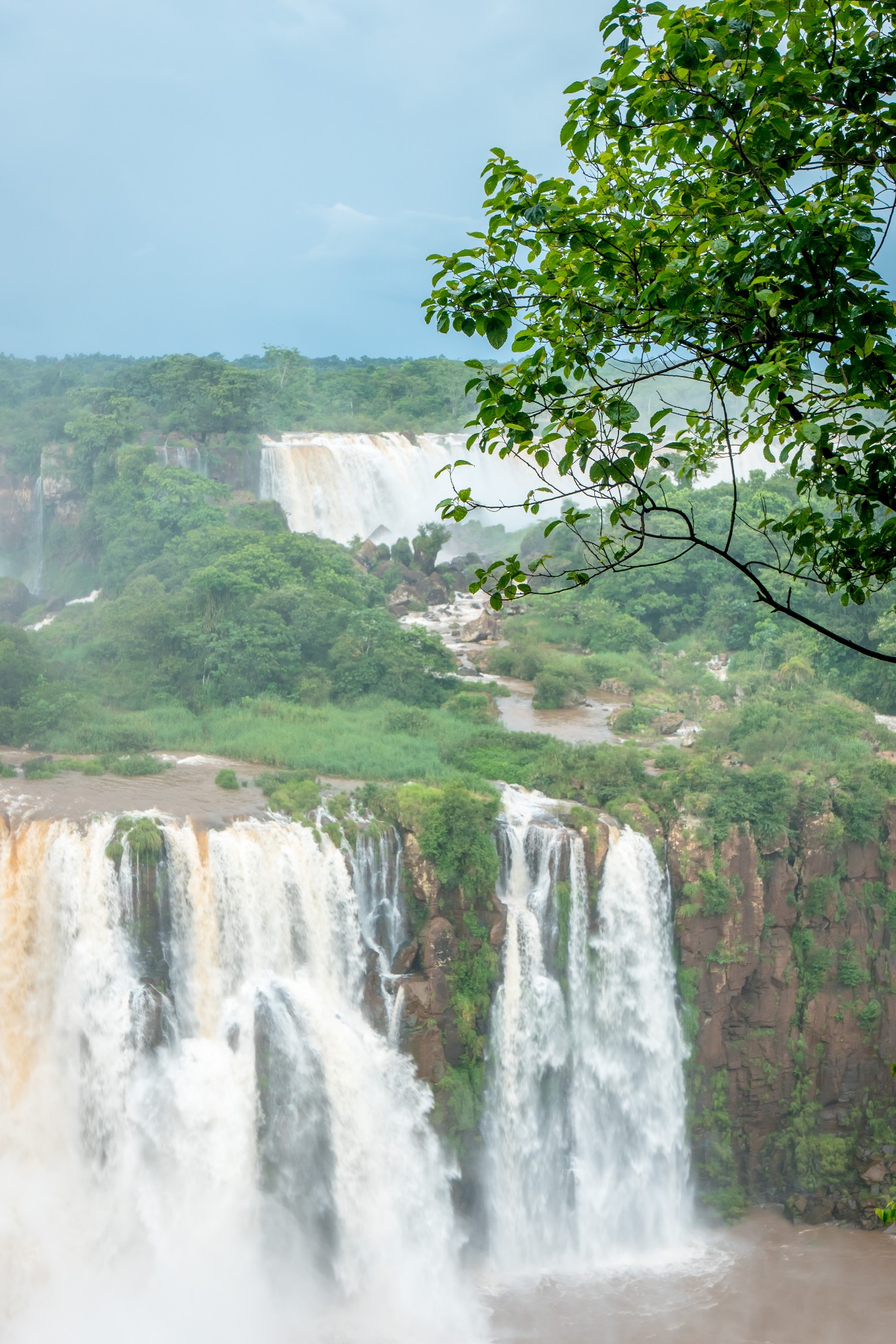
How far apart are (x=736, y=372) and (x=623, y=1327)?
11673 mm

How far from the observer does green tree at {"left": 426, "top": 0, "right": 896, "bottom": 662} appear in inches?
133

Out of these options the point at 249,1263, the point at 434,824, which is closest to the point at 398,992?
the point at 434,824

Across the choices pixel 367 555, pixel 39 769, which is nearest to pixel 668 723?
pixel 367 555

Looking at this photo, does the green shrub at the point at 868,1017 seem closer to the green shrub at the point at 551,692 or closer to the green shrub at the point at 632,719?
the green shrub at the point at 632,719

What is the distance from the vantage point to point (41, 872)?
12.7 m

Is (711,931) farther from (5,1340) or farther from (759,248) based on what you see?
(759,248)

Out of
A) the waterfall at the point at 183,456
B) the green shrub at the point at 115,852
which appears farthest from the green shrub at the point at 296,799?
the waterfall at the point at 183,456

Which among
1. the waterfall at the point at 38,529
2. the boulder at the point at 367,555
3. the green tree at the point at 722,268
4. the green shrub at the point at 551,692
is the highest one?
the waterfall at the point at 38,529

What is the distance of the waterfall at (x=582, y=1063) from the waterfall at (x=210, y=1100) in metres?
1.18

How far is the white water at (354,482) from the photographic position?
2702cm

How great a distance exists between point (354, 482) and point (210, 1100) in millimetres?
17504

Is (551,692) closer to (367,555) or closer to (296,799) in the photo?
(296,799)

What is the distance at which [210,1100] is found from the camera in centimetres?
1275

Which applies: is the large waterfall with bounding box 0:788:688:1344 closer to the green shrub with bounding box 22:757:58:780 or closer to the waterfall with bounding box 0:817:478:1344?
the waterfall with bounding box 0:817:478:1344
